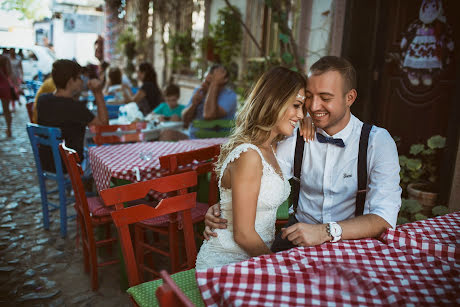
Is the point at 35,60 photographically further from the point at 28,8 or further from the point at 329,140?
the point at 28,8

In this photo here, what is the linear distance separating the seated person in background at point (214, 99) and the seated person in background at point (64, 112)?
1388 millimetres

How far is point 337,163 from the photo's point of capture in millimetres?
2223

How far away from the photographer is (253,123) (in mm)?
2062

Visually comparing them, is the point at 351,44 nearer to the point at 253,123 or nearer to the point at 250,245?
the point at 253,123

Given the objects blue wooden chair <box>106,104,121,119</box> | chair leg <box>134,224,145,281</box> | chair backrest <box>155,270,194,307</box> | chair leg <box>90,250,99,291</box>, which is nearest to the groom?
chair backrest <box>155,270,194,307</box>

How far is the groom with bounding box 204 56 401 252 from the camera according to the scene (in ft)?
6.55

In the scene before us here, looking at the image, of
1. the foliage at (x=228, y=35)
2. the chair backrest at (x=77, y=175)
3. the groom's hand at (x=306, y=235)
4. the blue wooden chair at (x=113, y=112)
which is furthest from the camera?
the foliage at (x=228, y=35)

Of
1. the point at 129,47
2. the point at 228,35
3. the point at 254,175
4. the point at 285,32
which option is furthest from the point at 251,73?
the point at 129,47

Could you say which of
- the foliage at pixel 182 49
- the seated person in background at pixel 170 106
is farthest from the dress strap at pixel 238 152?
the foliage at pixel 182 49

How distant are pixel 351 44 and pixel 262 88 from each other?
10.2 feet

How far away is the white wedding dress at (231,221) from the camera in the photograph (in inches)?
77.8

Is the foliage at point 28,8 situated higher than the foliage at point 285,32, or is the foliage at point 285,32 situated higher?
the foliage at point 28,8

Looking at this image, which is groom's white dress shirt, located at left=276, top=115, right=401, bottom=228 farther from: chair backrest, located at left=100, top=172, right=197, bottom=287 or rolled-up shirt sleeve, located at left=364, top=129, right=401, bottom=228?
chair backrest, located at left=100, top=172, right=197, bottom=287

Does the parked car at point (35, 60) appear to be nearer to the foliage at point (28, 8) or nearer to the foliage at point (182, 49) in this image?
the foliage at point (182, 49)
